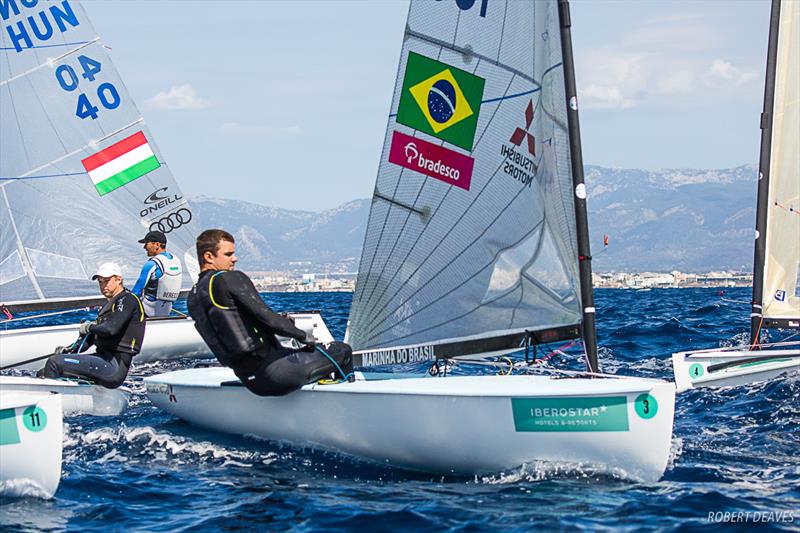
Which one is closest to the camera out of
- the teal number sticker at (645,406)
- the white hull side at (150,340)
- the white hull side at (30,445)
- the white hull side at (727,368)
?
the white hull side at (30,445)

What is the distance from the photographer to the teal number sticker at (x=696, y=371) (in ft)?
32.2

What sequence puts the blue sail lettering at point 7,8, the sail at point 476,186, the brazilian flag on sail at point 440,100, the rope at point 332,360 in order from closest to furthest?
the rope at point 332,360, the sail at point 476,186, the brazilian flag on sail at point 440,100, the blue sail lettering at point 7,8

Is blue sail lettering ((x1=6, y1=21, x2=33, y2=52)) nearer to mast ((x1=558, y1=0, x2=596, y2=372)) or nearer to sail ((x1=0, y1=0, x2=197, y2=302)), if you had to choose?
sail ((x1=0, y1=0, x2=197, y2=302))

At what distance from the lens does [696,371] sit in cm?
983

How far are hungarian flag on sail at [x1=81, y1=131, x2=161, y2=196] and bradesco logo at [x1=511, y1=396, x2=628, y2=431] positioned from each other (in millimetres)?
8396

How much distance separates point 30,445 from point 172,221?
8121 mm

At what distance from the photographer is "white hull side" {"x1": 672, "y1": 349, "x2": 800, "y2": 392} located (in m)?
9.82

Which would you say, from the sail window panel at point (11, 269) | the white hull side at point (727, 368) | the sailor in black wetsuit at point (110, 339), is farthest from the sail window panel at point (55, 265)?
the white hull side at point (727, 368)

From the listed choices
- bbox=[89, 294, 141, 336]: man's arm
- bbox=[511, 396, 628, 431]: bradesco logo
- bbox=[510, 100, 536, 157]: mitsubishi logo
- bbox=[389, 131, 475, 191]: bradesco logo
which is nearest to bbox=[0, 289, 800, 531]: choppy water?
bbox=[511, 396, 628, 431]: bradesco logo

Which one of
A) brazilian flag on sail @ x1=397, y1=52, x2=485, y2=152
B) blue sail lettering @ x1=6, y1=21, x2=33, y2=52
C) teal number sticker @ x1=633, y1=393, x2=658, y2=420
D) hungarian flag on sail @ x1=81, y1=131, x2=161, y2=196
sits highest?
blue sail lettering @ x1=6, y1=21, x2=33, y2=52

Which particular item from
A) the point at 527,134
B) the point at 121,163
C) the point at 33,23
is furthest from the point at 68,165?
the point at 527,134

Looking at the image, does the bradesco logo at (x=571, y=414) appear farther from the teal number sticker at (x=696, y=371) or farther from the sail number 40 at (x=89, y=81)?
the sail number 40 at (x=89, y=81)

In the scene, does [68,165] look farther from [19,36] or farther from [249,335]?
[249,335]

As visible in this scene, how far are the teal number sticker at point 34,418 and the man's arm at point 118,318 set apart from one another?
2.62m
